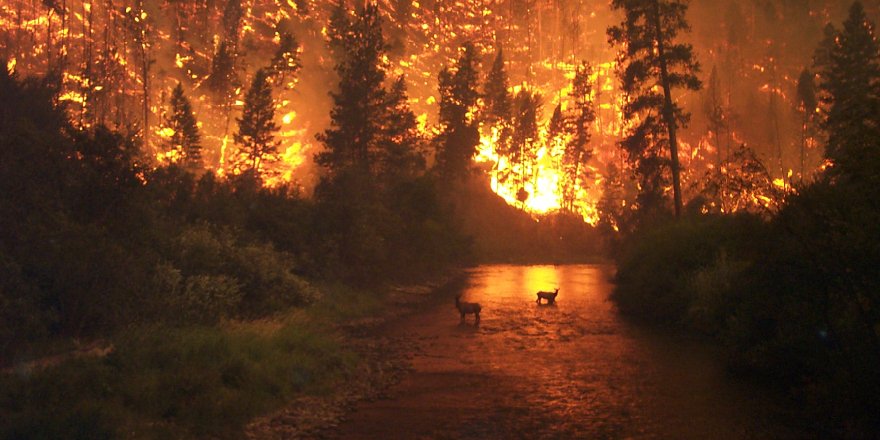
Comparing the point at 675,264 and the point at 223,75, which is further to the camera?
the point at 223,75

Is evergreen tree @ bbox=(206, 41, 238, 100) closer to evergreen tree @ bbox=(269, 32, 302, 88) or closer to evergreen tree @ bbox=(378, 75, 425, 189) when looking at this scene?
evergreen tree @ bbox=(269, 32, 302, 88)

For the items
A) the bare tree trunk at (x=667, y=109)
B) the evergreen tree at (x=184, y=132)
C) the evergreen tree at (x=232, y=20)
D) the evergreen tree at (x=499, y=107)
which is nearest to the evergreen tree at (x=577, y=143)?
the evergreen tree at (x=499, y=107)

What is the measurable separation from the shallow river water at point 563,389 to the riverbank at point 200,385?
1.24 meters

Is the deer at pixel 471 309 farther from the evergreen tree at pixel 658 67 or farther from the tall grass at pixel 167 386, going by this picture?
the evergreen tree at pixel 658 67

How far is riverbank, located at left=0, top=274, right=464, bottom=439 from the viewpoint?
921 cm

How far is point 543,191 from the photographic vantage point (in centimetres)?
9600

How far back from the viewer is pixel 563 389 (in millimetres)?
14516

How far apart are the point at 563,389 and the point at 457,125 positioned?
60.3 m

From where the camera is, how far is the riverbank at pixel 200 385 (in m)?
9.21

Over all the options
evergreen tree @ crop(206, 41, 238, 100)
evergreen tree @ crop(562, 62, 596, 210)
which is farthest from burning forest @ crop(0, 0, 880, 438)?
evergreen tree @ crop(562, 62, 596, 210)

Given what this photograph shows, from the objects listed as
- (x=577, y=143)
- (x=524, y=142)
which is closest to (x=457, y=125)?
(x=524, y=142)

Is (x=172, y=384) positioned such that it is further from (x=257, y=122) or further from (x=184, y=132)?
(x=184, y=132)

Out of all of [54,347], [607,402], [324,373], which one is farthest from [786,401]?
[54,347]

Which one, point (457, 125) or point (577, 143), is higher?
point (577, 143)
